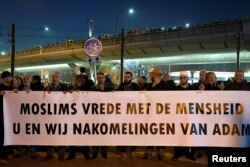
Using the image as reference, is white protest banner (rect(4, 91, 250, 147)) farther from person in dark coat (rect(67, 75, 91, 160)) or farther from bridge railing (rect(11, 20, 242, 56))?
bridge railing (rect(11, 20, 242, 56))

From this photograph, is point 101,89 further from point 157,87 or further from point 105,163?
point 105,163

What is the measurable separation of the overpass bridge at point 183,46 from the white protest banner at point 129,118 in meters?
29.9

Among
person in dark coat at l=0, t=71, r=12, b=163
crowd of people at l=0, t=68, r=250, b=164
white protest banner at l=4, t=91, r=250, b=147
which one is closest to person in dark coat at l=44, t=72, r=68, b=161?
crowd of people at l=0, t=68, r=250, b=164

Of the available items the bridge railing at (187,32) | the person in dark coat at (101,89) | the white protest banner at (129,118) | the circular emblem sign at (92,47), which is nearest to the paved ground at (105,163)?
the person in dark coat at (101,89)

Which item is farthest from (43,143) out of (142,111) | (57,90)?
(142,111)

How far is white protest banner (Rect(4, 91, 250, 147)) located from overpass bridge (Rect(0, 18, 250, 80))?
29855mm

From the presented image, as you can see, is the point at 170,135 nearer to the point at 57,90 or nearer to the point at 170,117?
the point at 170,117

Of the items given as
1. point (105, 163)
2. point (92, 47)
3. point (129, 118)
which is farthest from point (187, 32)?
point (105, 163)

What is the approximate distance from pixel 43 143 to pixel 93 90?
4.97 ft

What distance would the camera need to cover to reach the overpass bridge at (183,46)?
4247cm

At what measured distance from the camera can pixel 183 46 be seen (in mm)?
47031

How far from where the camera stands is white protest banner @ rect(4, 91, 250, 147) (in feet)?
29.8

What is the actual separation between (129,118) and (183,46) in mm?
38606

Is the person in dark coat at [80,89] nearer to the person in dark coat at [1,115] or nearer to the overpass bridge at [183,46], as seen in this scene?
the person in dark coat at [1,115]
